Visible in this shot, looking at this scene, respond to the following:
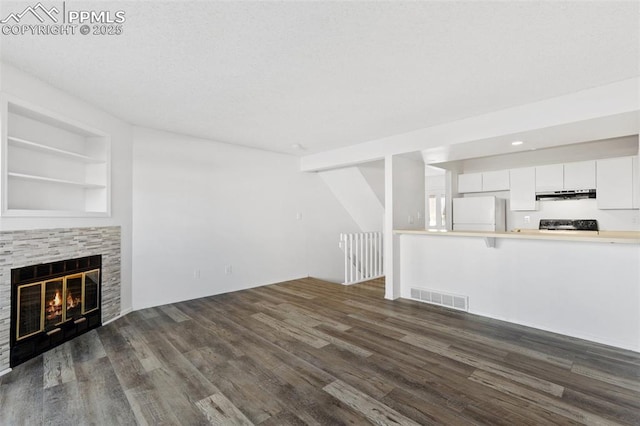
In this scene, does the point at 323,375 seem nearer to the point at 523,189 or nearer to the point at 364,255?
the point at 364,255

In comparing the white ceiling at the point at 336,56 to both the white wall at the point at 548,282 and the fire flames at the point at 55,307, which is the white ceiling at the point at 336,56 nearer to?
the white wall at the point at 548,282

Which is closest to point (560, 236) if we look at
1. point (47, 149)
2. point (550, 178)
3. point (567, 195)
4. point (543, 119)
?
point (543, 119)

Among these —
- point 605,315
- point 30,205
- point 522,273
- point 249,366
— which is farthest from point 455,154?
point 30,205

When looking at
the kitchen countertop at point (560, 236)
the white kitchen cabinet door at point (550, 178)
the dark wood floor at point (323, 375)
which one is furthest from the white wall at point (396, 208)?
the white kitchen cabinet door at point (550, 178)

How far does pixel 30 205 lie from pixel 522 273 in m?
5.30

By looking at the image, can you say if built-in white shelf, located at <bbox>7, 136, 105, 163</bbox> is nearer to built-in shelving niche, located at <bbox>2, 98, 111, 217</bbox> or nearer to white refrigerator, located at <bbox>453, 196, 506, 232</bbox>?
built-in shelving niche, located at <bbox>2, 98, 111, 217</bbox>

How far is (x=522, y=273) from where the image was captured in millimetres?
3303

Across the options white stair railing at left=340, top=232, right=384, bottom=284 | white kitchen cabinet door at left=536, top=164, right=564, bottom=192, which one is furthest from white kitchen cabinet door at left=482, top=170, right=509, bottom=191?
white stair railing at left=340, top=232, right=384, bottom=284

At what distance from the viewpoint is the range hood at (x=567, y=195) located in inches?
169

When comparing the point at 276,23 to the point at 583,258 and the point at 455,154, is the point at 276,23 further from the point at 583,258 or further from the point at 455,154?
the point at 583,258

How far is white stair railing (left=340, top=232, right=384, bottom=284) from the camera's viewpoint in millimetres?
5445

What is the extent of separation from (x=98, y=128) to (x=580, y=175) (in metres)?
6.60

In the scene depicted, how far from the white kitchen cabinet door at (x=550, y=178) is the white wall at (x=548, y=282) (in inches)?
79.6

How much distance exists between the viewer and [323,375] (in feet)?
7.27
